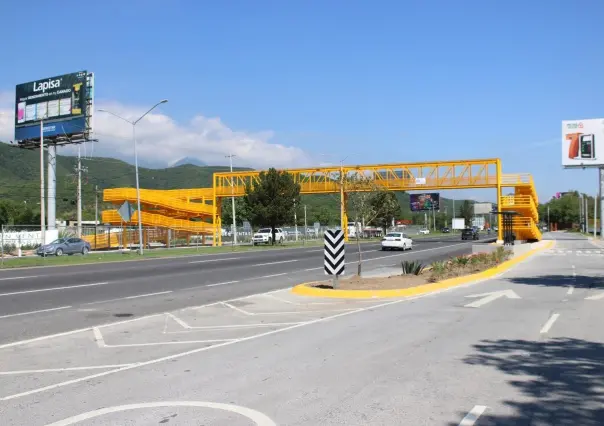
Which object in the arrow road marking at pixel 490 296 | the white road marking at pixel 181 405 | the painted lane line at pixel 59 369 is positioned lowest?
the arrow road marking at pixel 490 296

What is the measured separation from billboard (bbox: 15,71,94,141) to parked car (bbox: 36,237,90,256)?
14113mm

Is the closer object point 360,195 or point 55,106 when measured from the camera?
point 360,195

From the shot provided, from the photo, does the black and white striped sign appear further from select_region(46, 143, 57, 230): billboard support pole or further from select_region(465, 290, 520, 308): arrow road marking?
select_region(46, 143, 57, 230): billboard support pole

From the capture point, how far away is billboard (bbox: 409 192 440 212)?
4008 inches

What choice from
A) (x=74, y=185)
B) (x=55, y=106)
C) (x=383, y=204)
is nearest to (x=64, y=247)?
(x=55, y=106)

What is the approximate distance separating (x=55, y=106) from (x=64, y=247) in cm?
1853

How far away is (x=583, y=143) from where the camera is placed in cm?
5872

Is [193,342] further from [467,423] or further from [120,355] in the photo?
[467,423]

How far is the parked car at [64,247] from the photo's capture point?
3900cm

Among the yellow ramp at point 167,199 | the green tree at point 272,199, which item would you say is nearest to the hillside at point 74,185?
the yellow ramp at point 167,199

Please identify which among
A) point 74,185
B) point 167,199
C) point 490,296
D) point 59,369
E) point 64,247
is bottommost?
point 490,296

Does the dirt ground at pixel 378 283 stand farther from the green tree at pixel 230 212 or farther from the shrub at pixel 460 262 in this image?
the green tree at pixel 230 212

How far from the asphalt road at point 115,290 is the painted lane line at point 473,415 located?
7.89 meters

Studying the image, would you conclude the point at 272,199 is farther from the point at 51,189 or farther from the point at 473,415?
the point at 473,415
